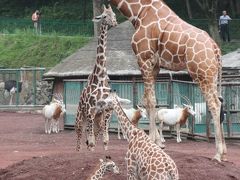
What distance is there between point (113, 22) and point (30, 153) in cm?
540

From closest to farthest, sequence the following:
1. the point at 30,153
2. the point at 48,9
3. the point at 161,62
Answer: the point at 161,62, the point at 30,153, the point at 48,9

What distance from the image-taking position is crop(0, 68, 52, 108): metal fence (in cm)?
3784

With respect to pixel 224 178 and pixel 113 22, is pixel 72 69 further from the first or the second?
pixel 224 178

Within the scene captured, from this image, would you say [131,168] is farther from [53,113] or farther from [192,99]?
[53,113]

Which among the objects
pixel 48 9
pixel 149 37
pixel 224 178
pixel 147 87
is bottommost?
pixel 224 178

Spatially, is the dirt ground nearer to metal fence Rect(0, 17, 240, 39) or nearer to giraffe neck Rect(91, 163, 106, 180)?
giraffe neck Rect(91, 163, 106, 180)

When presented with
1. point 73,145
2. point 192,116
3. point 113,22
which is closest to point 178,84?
point 192,116

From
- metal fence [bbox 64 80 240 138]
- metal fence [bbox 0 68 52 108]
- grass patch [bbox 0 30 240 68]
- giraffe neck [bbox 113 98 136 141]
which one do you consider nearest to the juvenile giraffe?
giraffe neck [bbox 113 98 136 141]

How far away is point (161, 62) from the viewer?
14477 millimetres

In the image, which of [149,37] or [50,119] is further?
[50,119]

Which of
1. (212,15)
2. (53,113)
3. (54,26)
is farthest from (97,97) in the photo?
(54,26)

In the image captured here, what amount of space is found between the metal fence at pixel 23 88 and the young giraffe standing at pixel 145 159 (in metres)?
25.2

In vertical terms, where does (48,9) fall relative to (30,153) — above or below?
above

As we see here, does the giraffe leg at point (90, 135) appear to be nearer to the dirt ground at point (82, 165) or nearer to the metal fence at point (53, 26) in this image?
the dirt ground at point (82, 165)
